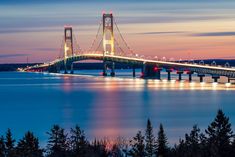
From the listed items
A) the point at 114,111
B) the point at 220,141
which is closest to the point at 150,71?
the point at 114,111

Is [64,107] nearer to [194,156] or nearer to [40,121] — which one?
[40,121]

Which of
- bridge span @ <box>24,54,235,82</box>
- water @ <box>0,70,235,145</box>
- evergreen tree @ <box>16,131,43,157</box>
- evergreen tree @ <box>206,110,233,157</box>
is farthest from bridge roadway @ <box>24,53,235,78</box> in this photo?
evergreen tree @ <box>16,131,43,157</box>

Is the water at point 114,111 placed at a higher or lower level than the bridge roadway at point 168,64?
lower

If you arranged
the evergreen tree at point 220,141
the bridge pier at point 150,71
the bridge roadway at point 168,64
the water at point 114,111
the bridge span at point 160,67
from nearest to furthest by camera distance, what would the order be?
the evergreen tree at point 220,141 → the water at point 114,111 → the bridge roadway at point 168,64 → the bridge span at point 160,67 → the bridge pier at point 150,71

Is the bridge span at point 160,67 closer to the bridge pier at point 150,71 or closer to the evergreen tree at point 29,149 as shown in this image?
the bridge pier at point 150,71

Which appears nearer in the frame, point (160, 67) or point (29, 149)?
point (29, 149)

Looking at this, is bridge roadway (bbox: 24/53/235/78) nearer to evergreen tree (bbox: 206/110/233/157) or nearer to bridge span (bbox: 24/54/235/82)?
bridge span (bbox: 24/54/235/82)

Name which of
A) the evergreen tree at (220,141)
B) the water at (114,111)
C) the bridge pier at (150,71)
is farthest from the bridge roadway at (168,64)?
the evergreen tree at (220,141)

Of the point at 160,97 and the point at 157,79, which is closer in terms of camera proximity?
the point at 160,97

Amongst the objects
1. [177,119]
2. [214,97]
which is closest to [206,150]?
[177,119]

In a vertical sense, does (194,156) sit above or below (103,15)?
below

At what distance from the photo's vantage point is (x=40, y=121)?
1394 inches

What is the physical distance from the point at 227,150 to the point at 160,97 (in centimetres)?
3579

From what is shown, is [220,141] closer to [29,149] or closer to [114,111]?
[29,149]
